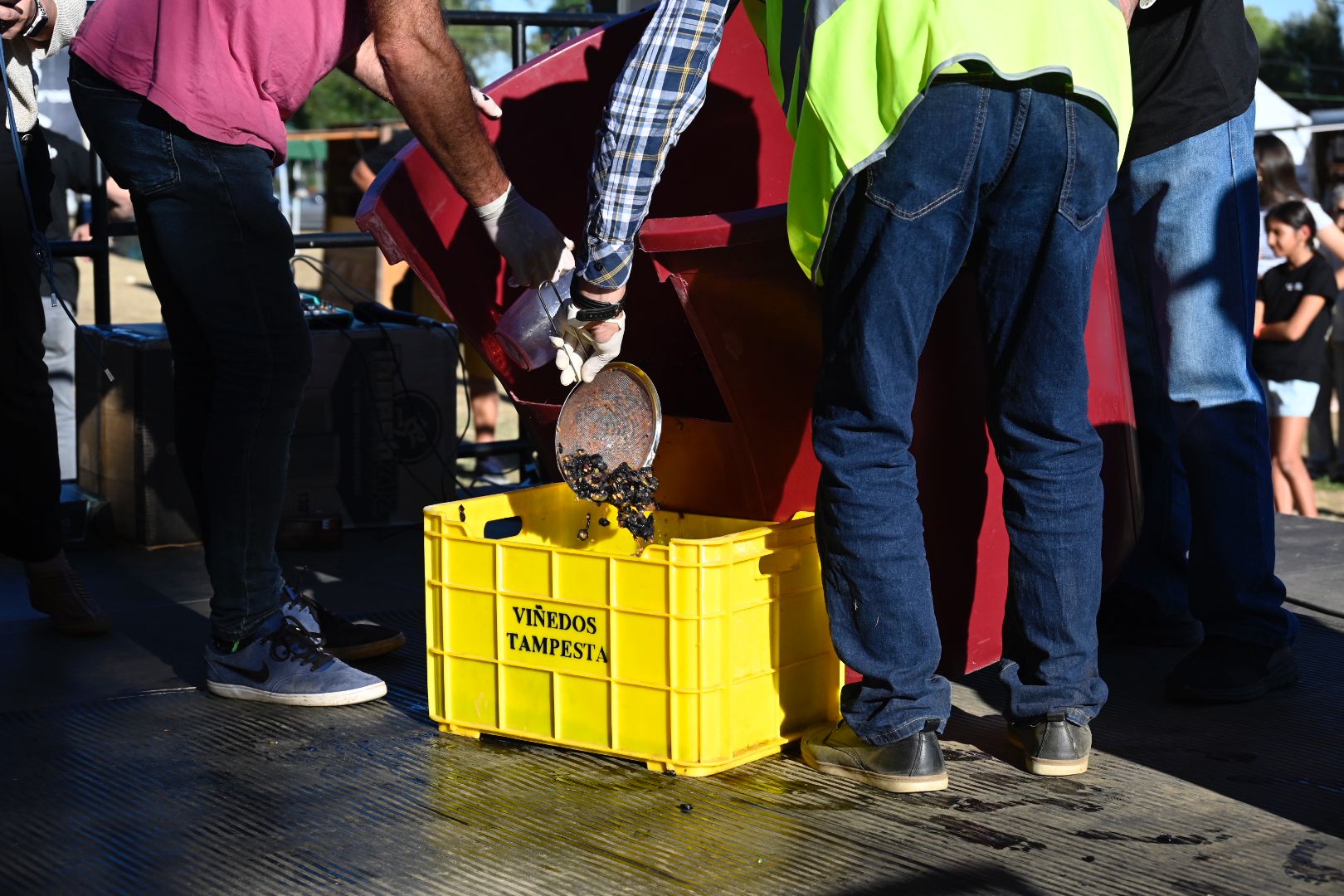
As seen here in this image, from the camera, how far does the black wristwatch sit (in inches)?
115

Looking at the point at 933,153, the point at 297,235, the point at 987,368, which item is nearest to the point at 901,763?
the point at 987,368

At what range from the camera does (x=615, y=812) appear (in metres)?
2.14

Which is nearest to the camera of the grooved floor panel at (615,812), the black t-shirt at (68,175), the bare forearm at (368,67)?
the grooved floor panel at (615,812)

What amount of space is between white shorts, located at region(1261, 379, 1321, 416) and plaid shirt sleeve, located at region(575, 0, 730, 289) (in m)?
4.52

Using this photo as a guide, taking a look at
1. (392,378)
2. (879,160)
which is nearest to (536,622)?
(879,160)

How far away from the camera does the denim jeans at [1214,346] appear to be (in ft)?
8.52

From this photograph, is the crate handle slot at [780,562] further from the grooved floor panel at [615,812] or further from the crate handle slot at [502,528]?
the crate handle slot at [502,528]

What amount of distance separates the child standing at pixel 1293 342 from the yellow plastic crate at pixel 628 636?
4.19 m

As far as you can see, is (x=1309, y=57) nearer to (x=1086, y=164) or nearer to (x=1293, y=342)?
(x=1293, y=342)

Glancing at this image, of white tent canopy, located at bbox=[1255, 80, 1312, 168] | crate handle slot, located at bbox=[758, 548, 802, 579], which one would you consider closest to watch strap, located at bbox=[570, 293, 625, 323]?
crate handle slot, located at bbox=[758, 548, 802, 579]

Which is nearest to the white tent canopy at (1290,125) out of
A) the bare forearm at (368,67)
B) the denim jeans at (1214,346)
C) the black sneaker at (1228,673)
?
the denim jeans at (1214,346)

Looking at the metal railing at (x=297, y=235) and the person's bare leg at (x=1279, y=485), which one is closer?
the metal railing at (x=297, y=235)

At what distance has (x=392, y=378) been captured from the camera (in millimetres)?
4250

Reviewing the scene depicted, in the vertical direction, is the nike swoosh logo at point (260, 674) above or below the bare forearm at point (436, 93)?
below
